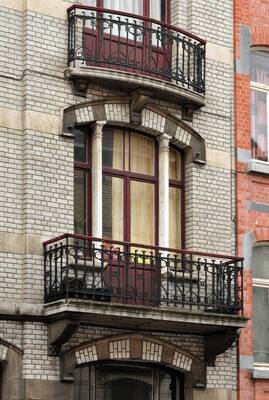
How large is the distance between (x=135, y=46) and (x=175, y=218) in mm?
2933

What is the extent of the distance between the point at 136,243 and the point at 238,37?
4.61 metres

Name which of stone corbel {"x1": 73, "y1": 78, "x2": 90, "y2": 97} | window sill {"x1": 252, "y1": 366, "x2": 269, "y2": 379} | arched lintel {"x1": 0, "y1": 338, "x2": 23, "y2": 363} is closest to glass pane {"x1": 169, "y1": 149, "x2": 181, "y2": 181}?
stone corbel {"x1": 73, "y1": 78, "x2": 90, "y2": 97}

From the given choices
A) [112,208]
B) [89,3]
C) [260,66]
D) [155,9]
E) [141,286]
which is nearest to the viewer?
[141,286]

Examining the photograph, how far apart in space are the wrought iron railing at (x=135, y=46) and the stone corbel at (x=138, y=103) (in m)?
0.39

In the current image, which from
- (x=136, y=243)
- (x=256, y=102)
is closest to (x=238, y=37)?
(x=256, y=102)

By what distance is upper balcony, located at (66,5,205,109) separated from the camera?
1872cm

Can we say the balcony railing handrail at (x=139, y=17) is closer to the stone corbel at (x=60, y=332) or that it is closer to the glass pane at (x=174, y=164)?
the glass pane at (x=174, y=164)

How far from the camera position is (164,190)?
1944cm

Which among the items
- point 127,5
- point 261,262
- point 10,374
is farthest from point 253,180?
point 10,374

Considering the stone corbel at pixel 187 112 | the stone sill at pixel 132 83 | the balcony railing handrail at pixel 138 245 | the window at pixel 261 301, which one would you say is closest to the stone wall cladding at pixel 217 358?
the window at pixel 261 301

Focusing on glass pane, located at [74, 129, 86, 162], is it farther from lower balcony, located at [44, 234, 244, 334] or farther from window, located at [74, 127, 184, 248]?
lower balcony, located at [44, 234, 244, 334]

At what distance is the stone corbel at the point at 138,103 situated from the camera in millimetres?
19062

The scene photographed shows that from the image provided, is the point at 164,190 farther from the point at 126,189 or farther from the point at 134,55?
the point at 134,55

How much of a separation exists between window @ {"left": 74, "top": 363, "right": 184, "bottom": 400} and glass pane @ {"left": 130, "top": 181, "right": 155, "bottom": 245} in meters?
2.08
